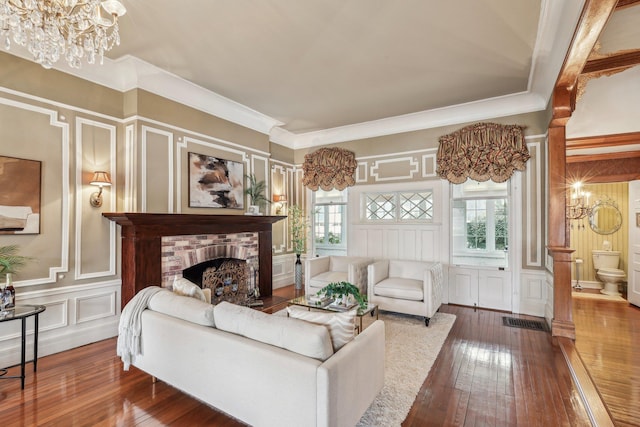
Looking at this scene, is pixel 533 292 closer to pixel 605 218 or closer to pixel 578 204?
pixel 578 204

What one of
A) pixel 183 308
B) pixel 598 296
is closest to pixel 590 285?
pixel 598 296

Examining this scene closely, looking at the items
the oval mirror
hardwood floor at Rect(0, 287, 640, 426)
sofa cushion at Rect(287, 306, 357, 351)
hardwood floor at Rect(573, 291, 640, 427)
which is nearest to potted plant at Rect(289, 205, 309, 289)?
hardwood floor at Rect(0, 287, 640, 426)

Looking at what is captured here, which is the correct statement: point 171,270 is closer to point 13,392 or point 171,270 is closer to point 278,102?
point 13,392

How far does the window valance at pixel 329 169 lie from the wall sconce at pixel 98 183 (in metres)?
3.66

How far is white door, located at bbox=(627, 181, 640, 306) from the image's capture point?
195 inches

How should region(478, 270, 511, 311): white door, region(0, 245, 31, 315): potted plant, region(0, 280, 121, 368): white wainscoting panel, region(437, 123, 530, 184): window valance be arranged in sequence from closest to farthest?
1. region(0, 245, 31, 315): potted plant
2. region(0, 280, 121, 368): white wainscoting panel
3. region(437, 123, 530, 184): window valance
4. region(478, 270, 511, 311): white door

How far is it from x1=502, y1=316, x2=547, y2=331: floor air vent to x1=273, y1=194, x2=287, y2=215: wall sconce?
4.19 metres

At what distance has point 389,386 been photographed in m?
2.56

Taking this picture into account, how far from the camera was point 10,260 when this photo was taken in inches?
111

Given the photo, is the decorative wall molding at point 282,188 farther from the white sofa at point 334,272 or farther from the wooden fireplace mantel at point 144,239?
the wooden fireplace mantel at point 144,239

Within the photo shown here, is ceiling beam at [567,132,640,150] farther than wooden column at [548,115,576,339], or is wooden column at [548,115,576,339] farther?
ceiling beam at [567,132,640,150]

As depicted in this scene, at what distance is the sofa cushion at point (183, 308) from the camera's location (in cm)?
228

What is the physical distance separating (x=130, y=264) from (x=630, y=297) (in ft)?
25.2

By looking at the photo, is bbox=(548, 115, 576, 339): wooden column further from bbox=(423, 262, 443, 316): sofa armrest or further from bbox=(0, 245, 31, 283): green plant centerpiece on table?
bbox=(0, 245, 31, 283): green plant centerpiece on table
